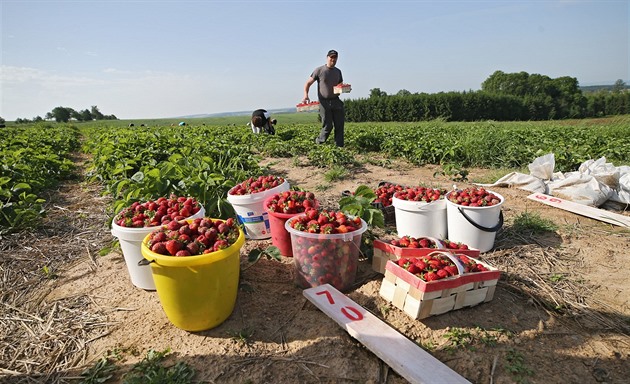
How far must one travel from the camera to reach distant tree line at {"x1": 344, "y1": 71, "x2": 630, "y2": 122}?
43406 mm

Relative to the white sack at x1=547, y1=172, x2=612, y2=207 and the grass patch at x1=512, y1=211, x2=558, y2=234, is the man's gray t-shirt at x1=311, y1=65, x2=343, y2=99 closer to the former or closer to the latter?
the white sack at x1=547, y1=172, x2=612, y2=207

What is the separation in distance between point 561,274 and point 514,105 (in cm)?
5288

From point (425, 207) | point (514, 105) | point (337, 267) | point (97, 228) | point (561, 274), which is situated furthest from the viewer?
point (514, 105)

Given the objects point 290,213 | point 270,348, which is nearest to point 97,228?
point 290,213

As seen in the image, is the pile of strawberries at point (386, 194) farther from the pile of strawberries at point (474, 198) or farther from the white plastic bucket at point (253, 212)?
the white plastic bucket at point (253, 212)

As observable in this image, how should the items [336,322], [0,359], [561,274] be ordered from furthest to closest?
[561,274] < [336,322] < [0,359]

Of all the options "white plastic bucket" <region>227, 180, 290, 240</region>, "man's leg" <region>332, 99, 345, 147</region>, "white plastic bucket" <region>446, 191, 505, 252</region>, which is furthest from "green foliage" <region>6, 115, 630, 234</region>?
"white plastic bucket" <region>446, 191, 505, 252</region>

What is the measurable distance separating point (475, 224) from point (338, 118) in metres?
5.86

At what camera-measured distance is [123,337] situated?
96.7 inches

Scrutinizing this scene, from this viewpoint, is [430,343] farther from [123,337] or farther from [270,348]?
[123,337]

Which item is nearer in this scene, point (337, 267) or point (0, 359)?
point (0, 359)

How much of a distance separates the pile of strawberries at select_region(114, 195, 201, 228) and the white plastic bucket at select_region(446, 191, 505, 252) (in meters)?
2.43

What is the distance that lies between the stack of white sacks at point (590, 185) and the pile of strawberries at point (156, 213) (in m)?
5.03

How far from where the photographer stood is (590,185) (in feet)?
16.6
